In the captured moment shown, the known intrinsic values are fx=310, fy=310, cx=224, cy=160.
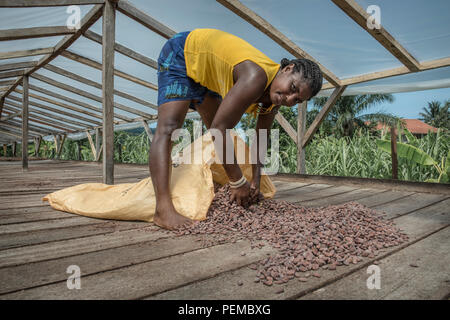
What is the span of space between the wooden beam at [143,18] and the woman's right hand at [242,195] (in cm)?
236

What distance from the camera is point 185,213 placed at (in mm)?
1558

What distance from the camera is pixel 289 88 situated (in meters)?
1.41

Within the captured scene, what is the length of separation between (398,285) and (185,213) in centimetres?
97

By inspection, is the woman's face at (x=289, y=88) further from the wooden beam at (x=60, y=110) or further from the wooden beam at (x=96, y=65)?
the wooden beam at (x=60, y=110)

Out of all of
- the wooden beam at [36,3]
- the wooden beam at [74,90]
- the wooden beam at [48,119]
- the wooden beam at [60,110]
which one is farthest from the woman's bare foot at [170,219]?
the wooden beam at [48,119]

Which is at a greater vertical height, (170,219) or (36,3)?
(36,3)

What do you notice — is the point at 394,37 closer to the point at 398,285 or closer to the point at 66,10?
the point at 398,285

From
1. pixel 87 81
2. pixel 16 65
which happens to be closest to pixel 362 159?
pixel 87 81

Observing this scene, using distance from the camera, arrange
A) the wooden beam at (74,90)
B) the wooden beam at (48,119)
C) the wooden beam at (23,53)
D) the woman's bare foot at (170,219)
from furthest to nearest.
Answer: the wooden beam at (48,119) < the wooden beam at (74,90) < the wooden beam at (23,53) < the woman's bare foot at (170,219)

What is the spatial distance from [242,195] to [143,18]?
2477mm

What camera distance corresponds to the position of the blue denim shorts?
5.21 feet

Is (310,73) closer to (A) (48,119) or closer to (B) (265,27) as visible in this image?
(B) (265,27)

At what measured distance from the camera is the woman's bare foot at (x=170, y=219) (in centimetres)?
144
